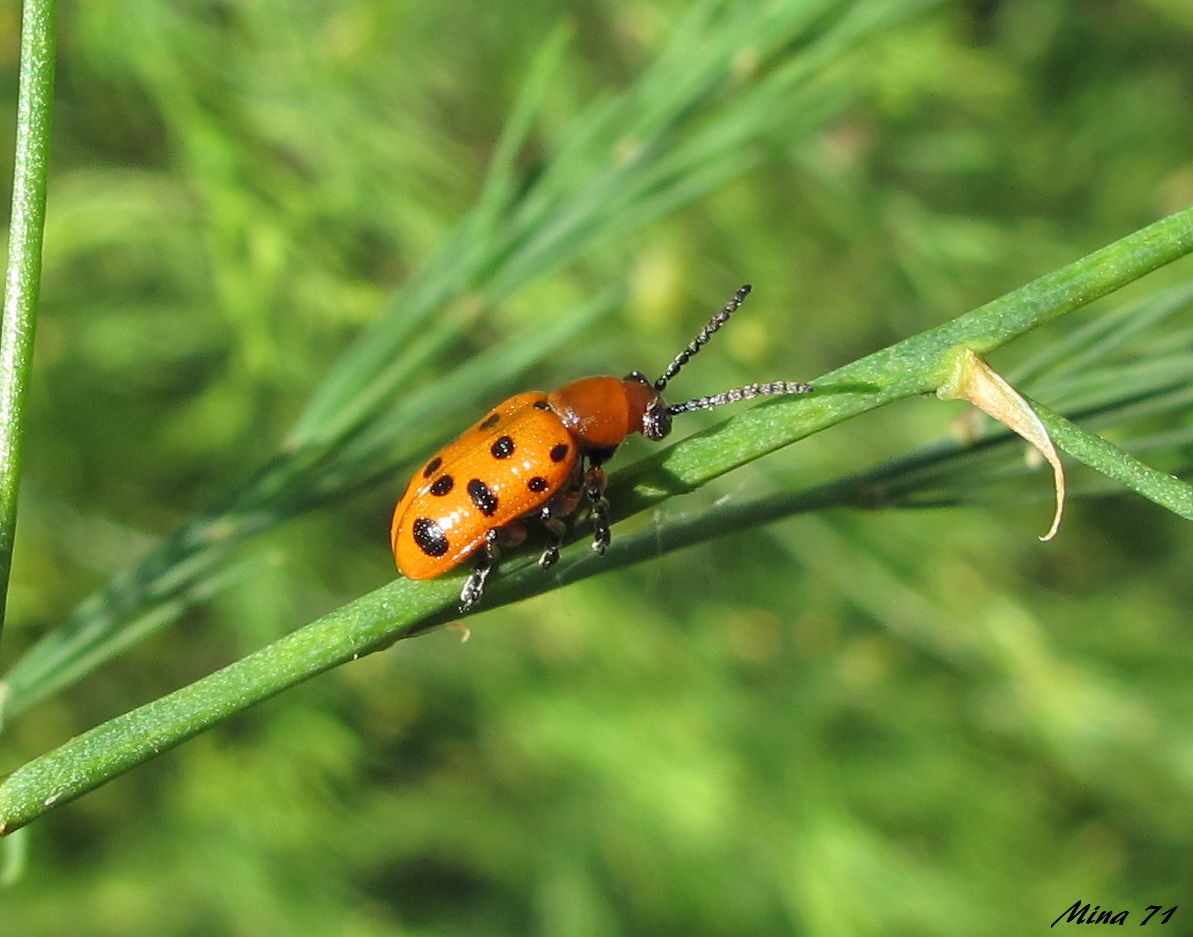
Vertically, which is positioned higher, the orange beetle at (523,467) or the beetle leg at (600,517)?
the orange beetle at (523,467)

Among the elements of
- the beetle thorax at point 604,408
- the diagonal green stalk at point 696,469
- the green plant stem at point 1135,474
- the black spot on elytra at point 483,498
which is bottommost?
the green plant stem at point 1135,474

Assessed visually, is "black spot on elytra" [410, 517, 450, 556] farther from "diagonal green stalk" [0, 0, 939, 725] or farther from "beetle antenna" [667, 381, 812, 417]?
"beetle antenna" [667, 381, 812, 417]

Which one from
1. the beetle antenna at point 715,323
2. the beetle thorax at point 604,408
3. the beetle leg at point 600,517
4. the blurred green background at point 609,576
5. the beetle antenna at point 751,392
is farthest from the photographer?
the blurred green background at point 609,576

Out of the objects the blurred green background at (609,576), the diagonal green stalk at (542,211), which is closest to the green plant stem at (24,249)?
the diagonal green stalk at (542,211)

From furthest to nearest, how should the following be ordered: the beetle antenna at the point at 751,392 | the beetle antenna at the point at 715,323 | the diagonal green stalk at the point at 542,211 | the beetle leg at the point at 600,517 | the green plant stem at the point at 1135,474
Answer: the diagonal green stalk at the point at 542,211, the beetle antenna at the point at 715,323, the beetle leg at the point at 600,517, the beetle antenna at the point at 751,392, the green plant stem at the point at 1135,474

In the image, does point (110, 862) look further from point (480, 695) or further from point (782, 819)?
point (782, 819)

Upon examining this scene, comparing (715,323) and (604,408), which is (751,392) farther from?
(604,408)


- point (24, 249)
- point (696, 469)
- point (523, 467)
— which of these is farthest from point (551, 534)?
point (24, 249)

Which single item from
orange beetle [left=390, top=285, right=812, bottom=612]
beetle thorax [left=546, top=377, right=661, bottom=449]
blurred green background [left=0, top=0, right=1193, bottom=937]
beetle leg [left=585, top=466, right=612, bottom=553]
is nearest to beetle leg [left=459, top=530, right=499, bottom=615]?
orange beetle [left=390, top=285, right=812, bottom=612]

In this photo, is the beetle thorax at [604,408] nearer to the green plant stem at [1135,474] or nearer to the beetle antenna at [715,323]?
the beetle antenna at [715,323]
